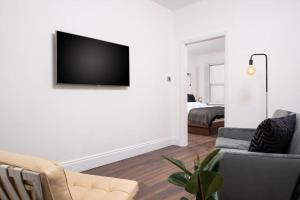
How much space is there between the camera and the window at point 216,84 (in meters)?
8.39

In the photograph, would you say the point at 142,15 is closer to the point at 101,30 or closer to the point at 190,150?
the point at 101,30

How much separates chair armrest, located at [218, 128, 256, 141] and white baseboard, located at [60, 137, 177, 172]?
1508 millimetres

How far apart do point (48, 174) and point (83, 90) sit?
227 cm

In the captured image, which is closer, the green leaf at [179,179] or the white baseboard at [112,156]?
the green leaf at [179,179]

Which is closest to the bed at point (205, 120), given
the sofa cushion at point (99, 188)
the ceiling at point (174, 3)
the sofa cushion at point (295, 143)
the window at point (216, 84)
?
the window at point (216, 84)

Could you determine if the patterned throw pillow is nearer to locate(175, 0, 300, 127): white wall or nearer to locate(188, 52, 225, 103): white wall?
locate(175, 0, 300, 127): white wall

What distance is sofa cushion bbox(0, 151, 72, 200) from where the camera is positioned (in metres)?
0.81

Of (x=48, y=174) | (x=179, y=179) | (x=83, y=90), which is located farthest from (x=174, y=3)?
(x=48, y=174)

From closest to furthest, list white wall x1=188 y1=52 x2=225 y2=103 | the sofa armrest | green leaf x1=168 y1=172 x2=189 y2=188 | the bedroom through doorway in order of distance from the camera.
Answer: green leaf x1=168 y1=172 x2=189 y2=188 → the sofa armrest → the bedroom through doorway → white wall x1=188 y1=52 x2=225 y2=103

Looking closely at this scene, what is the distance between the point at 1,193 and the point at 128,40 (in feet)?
9.84

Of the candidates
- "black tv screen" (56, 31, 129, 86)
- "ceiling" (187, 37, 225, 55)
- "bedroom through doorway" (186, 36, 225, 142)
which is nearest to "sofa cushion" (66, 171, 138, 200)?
"black tv screen" (56, 31, 129, 86)

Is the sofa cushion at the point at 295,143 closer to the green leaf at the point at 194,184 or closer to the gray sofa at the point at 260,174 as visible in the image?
the gray sofa at the point at 260,174

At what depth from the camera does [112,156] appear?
10.9 ft

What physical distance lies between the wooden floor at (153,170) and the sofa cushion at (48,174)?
150 centimetres
